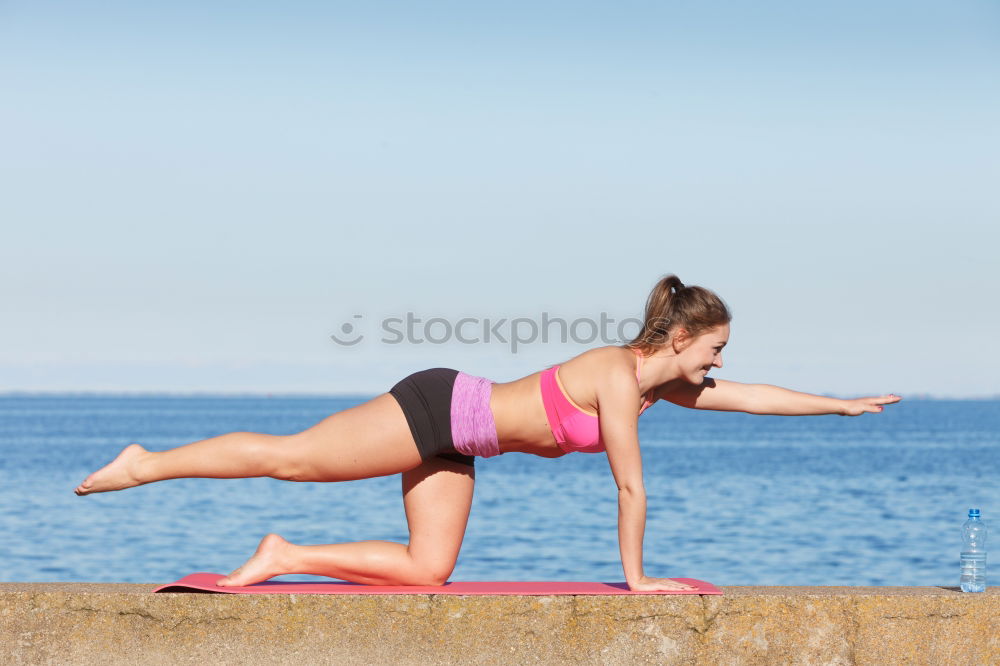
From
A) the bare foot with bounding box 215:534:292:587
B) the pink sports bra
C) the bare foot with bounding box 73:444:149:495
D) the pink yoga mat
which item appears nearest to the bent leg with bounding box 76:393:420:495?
the bare foot with bounding box 73:444:149:495

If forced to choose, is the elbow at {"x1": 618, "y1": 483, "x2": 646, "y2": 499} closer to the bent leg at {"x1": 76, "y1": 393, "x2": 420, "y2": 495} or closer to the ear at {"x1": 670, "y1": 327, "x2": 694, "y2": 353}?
the ear at {"x1": 670, "y1": 327, "x2": 694, "y2": 353}

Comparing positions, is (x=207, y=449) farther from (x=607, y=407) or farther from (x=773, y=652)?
(x=773, y=652)

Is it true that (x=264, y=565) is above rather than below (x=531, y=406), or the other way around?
below

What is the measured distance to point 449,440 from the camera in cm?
469

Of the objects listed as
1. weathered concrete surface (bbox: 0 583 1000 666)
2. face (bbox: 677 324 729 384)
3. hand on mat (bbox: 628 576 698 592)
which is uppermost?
face (bbox: 677 324 729 384)

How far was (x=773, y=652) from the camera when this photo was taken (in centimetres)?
446

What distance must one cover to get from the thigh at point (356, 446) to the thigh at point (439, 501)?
0.23 m

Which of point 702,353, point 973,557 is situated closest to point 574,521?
point 973,557

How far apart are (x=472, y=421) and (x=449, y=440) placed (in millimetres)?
121

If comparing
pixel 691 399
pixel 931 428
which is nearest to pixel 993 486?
pixel 691 399

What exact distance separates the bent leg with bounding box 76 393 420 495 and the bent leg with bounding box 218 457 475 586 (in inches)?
9.0

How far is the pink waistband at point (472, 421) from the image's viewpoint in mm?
4676

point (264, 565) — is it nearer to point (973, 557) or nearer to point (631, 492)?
point (631, 492)

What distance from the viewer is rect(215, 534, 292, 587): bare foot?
4571 millimetres
